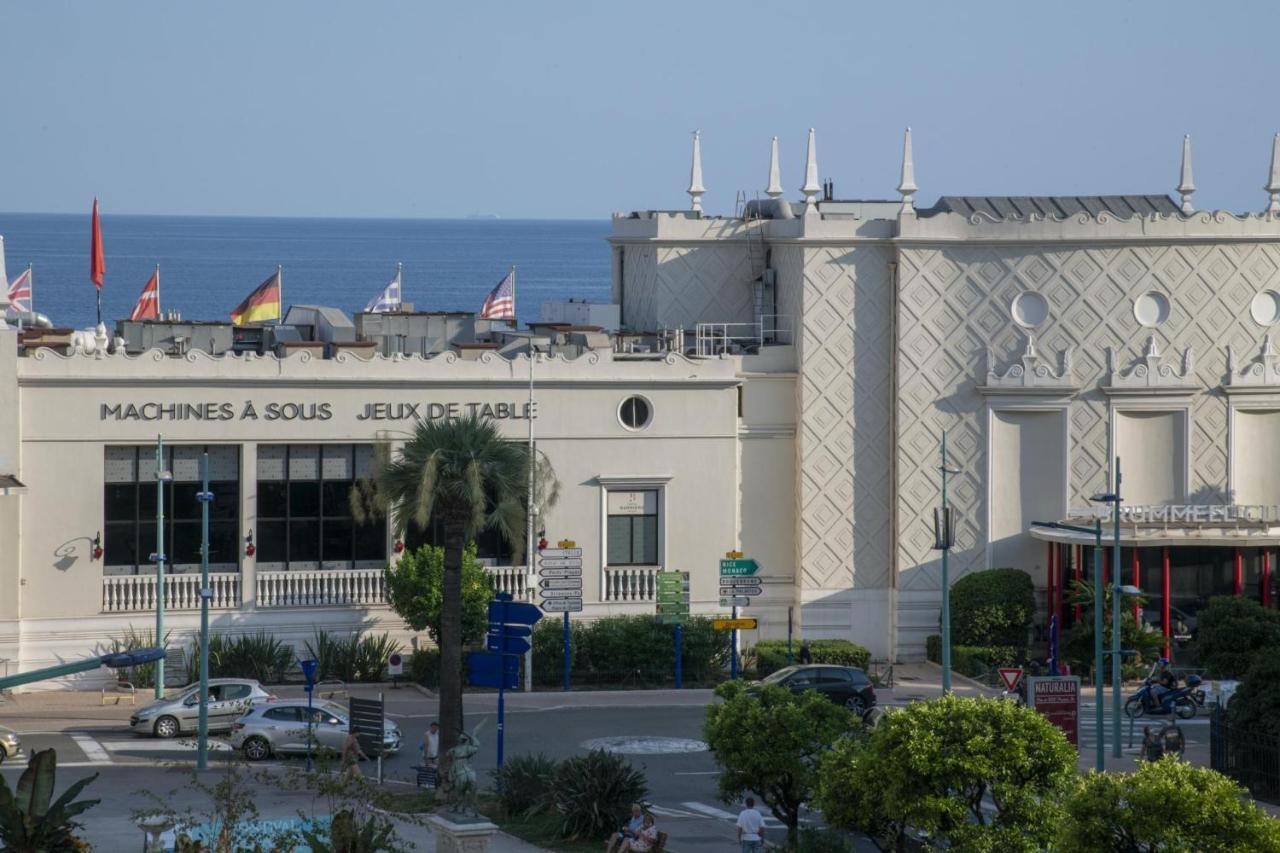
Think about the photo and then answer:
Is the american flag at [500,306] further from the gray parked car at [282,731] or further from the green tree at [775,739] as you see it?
the green tree at [775,739]

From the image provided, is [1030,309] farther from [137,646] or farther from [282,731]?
[137,646]

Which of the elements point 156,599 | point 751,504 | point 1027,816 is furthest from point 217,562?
point 1027,816

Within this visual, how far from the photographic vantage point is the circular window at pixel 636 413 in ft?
171

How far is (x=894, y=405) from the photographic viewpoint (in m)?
53.0

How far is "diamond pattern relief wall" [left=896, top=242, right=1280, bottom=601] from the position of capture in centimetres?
5284

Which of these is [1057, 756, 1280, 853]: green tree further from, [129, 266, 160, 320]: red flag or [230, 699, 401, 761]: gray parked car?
[129, 266, 160, 320]: red flag

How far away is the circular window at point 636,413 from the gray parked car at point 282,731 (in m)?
13.4

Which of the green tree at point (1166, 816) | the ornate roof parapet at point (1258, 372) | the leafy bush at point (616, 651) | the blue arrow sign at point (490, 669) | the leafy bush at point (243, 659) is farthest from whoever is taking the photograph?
the ornate roof parapet at point (1258, 372)

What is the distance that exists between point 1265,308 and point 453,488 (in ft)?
81.4

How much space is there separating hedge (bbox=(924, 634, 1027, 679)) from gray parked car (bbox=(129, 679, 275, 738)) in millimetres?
16912

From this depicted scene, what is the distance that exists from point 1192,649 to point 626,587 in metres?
13.0

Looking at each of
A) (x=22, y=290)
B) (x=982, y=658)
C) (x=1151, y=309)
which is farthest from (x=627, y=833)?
(x=22, y=290)

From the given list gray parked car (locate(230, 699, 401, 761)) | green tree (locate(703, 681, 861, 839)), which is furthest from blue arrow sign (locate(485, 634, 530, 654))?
gray parked car (locate(230, 699, 401, 761))

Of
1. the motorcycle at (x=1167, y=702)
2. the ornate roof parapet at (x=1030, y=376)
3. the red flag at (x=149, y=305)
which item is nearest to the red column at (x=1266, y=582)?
the motorcycle at (x=1167, y=702)
